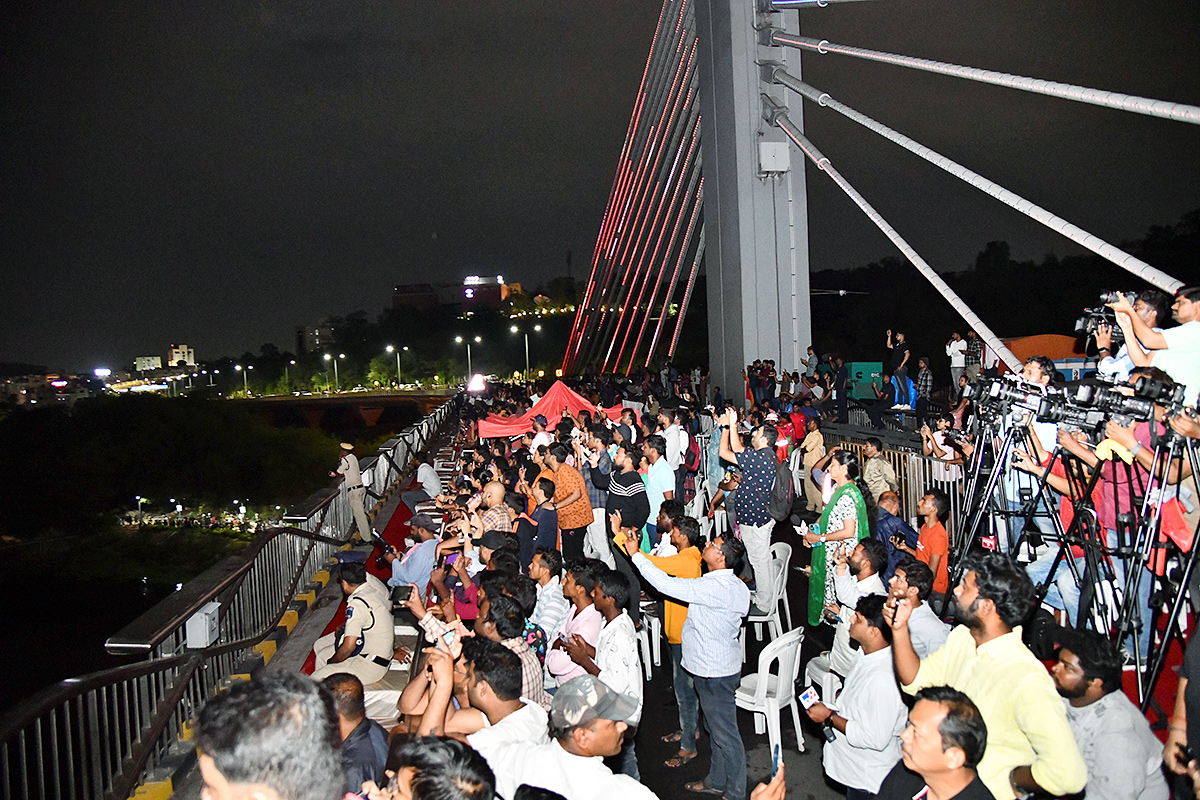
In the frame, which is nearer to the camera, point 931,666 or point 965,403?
point 931,666

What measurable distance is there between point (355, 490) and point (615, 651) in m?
8.45

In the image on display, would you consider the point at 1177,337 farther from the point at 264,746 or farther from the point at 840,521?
the point at 264,746

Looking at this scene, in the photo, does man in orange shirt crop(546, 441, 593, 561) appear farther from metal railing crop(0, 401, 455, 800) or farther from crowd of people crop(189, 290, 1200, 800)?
metal railing crop(0, 401, 455, 800)

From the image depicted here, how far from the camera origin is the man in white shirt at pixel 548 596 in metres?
5.28

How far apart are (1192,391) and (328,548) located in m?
9.13

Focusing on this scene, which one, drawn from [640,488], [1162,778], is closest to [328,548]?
[640,488]

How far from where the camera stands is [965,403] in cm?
889

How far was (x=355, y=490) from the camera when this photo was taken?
39.5 ft

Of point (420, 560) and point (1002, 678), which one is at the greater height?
point (1002, 678)

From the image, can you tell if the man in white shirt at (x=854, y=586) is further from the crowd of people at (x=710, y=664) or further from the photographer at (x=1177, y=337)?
the photographer at (x=1177, y=337)

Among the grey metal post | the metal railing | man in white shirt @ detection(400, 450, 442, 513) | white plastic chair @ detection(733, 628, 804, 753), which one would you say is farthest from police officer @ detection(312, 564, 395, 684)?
the grey metal post

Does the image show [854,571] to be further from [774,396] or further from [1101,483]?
[774,396]

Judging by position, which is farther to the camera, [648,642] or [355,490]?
[355,490]

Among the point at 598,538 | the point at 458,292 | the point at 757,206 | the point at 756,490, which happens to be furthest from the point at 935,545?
the point at 458,292
